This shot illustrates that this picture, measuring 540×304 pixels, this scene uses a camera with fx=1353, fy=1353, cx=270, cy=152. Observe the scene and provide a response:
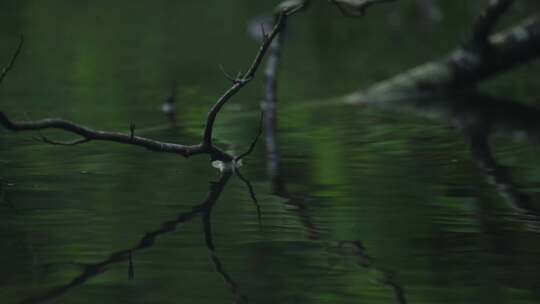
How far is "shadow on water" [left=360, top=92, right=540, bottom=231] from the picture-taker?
305 inches

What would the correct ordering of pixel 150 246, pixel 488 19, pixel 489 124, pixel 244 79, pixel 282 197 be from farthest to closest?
pixel 488 19
pixel 489 124
pixel 244 79
pixel 282 197
pixel 150 246

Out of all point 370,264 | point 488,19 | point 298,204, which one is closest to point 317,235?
point 370,264

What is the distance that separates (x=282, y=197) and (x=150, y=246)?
1.61m

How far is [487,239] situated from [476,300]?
1.24 m

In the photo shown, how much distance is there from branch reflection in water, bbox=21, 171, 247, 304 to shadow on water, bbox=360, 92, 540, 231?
65.4 inches

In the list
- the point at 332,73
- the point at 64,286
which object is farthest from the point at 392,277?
the point at 332,73

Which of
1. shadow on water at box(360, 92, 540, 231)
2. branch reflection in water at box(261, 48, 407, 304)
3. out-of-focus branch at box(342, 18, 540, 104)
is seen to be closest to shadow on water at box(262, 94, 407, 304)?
branch reflection in water at box(261, 48, 407, 304)

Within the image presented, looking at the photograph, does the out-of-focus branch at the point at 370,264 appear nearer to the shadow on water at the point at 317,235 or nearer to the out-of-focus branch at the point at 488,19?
the shadow on water at the point at 317,235

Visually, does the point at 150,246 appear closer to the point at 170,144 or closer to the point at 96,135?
the point at 96,135

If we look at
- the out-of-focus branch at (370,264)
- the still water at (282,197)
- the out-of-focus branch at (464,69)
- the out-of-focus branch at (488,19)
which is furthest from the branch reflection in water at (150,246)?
the out-of-focus branch at (464,69)

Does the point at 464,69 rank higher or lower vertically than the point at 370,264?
higher

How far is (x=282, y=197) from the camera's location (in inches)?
308

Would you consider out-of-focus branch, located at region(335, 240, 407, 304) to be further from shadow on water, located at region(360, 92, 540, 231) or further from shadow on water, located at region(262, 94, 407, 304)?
shadow on water, located at region(360, 92, 540, 231)

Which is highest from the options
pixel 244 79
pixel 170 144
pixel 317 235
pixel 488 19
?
pixel 488 19
